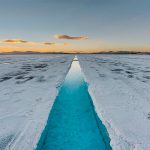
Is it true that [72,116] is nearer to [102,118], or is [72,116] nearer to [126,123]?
[102,118]

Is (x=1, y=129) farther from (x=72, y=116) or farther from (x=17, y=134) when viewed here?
(x=72, y=116)

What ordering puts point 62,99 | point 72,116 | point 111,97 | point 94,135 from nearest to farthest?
point 94,135, point 72,116, point 111,97, point 62,99

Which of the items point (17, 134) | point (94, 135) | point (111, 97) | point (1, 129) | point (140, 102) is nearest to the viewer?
point (17, 134)

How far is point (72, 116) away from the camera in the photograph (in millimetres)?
4668

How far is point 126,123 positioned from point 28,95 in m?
3.30

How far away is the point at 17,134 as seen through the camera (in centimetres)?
321

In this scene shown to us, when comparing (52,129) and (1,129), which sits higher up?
(1,129)

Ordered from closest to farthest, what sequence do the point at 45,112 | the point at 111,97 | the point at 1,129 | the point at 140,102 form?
the point at 1,129 → the point at 45,112 → the point at 140,102 → the point at 111,97

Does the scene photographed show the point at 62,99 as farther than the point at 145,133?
Yes

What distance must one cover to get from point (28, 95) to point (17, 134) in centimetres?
273

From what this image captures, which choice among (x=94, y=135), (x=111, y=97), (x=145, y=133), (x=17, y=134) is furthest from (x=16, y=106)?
(x=145, y=133)

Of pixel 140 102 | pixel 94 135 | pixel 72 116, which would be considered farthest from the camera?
pixel 140 102

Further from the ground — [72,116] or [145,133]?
[145,133]

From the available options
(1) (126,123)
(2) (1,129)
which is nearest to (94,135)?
(1) (126,123)
